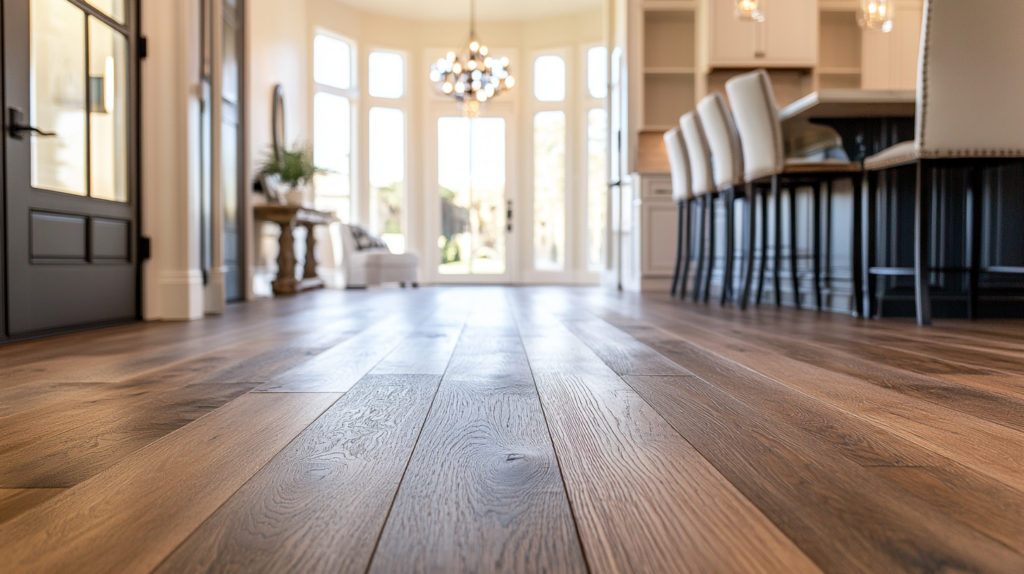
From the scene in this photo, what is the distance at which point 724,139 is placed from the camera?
12.7ft

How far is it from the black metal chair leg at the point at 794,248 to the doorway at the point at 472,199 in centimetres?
544

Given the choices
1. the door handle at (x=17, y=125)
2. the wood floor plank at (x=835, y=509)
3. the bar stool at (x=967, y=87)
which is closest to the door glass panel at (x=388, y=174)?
the door handle at (x=17, y=125)

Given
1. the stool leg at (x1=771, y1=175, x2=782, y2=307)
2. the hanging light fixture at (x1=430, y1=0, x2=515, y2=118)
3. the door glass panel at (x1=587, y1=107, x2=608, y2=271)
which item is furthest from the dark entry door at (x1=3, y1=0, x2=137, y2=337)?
the door glass panel at (x1=587, y1=107, x2=608, y2=271)

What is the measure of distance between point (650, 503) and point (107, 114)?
9.80ft

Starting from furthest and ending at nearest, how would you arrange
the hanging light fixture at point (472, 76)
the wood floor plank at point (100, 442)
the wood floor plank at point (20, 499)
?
the hanging light fixture at point (472, 76)
the wood floor plank at point (100, 442)
the wood floor plank at point (20, 499)

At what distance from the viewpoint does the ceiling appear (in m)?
8.17

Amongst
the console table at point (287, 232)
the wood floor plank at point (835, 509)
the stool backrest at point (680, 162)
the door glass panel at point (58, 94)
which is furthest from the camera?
the console table at point (287, 232)

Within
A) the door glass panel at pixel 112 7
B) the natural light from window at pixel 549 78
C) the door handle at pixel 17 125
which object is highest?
the natural light from window at pixel 549 78

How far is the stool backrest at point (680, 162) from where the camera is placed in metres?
4.80

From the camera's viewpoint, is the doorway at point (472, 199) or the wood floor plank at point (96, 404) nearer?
the wood floor plank at point (96, 404)

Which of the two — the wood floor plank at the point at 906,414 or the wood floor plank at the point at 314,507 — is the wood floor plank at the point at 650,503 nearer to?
the wood floor plank at the point at 314,507

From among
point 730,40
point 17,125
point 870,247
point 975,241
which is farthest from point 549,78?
point 17,125

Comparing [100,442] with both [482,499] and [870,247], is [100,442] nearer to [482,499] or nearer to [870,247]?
[482,499]

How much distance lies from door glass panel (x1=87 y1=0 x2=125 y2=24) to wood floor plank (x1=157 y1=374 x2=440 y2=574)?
261 cm
